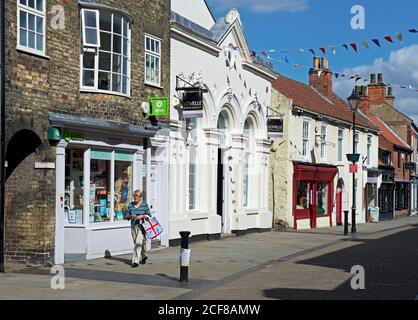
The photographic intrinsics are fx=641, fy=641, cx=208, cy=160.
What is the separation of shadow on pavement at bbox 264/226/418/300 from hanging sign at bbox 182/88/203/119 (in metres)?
5.57

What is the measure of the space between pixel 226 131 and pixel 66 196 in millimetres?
9055

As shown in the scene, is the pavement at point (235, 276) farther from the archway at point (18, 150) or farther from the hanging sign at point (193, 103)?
the hanging sign at point (193, 103)

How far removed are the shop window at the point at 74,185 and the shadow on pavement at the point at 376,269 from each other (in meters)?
5.71

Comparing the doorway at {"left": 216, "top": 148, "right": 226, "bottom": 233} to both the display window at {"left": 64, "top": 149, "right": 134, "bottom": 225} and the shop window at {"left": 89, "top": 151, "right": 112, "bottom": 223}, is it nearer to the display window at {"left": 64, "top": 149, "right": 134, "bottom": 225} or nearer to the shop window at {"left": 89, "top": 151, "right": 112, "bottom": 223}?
the display window at {"left": 64, "top": 149, "right": 134, "bottom": 225}

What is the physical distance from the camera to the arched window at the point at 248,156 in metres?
Answer: 25.2

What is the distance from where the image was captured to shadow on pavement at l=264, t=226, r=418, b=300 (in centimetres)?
1097

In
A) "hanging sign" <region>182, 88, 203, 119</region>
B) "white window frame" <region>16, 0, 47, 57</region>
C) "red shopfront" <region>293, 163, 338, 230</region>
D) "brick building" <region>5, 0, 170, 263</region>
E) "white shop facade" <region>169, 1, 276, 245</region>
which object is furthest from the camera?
"red shopfront" <region>293, 163, 338, 230</region>

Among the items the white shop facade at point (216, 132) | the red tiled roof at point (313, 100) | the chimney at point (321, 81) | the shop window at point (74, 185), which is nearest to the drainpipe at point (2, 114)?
the shop window at point (74, 185)

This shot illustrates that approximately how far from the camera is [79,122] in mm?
14906

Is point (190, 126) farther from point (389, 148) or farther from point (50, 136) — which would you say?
point (389, 148)

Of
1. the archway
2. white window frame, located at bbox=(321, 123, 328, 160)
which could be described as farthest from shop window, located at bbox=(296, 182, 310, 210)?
the archway

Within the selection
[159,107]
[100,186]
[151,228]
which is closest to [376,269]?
[151,228]
